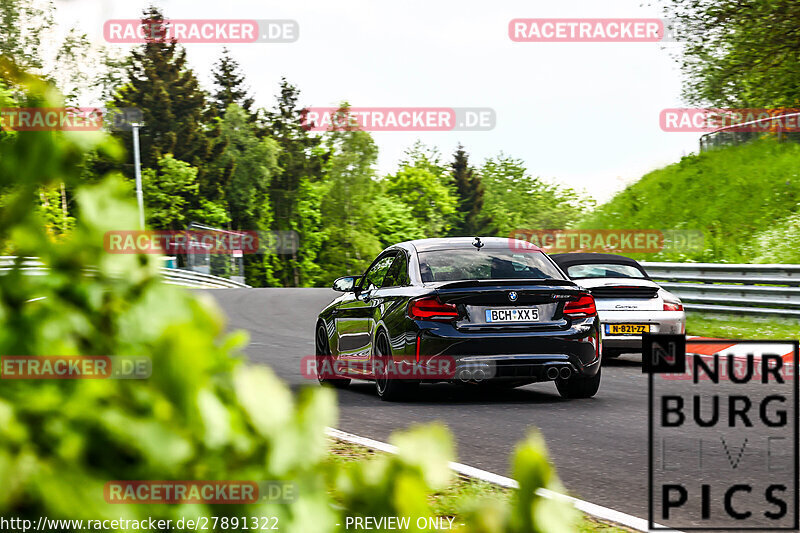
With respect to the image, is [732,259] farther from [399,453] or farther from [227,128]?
[227,128]

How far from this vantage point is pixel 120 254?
1.29 metres

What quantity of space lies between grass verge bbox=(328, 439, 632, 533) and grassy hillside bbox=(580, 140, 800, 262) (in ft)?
64.4

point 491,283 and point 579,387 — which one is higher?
point 491,283

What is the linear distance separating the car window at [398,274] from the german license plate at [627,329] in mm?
4130

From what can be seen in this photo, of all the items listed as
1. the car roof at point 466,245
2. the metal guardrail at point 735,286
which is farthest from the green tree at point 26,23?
the car roof at point 466,245

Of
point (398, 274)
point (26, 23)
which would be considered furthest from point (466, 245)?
point (26, 23)

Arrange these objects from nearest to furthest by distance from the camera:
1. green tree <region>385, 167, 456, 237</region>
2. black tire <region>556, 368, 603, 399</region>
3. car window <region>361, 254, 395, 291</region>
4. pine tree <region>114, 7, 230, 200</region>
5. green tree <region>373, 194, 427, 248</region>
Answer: black tire <region>556, 368, 603, 399</region> < car window <region>361, 254, 395, 291</region> < pine tree <region>114, 7, 230, 200</region> < green tree <region>373, 194, 427, 248</region> < green tree <region>385, 167, 456, 237</region>

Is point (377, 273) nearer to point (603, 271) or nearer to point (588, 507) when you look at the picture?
point (603, 271)

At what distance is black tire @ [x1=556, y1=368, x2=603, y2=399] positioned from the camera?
33.3ft

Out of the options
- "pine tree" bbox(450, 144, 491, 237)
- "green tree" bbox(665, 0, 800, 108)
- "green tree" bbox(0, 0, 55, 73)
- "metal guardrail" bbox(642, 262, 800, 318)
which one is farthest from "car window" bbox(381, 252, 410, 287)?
"pine tree" bbox(450, 144, 491, 237)

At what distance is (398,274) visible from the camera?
1042 centimetres

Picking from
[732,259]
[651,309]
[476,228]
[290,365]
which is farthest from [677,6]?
[476,228]

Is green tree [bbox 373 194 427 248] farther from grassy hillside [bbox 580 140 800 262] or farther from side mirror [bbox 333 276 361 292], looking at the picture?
side mirror [bbox 333 276 361 292]

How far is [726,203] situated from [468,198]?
82048 mm
